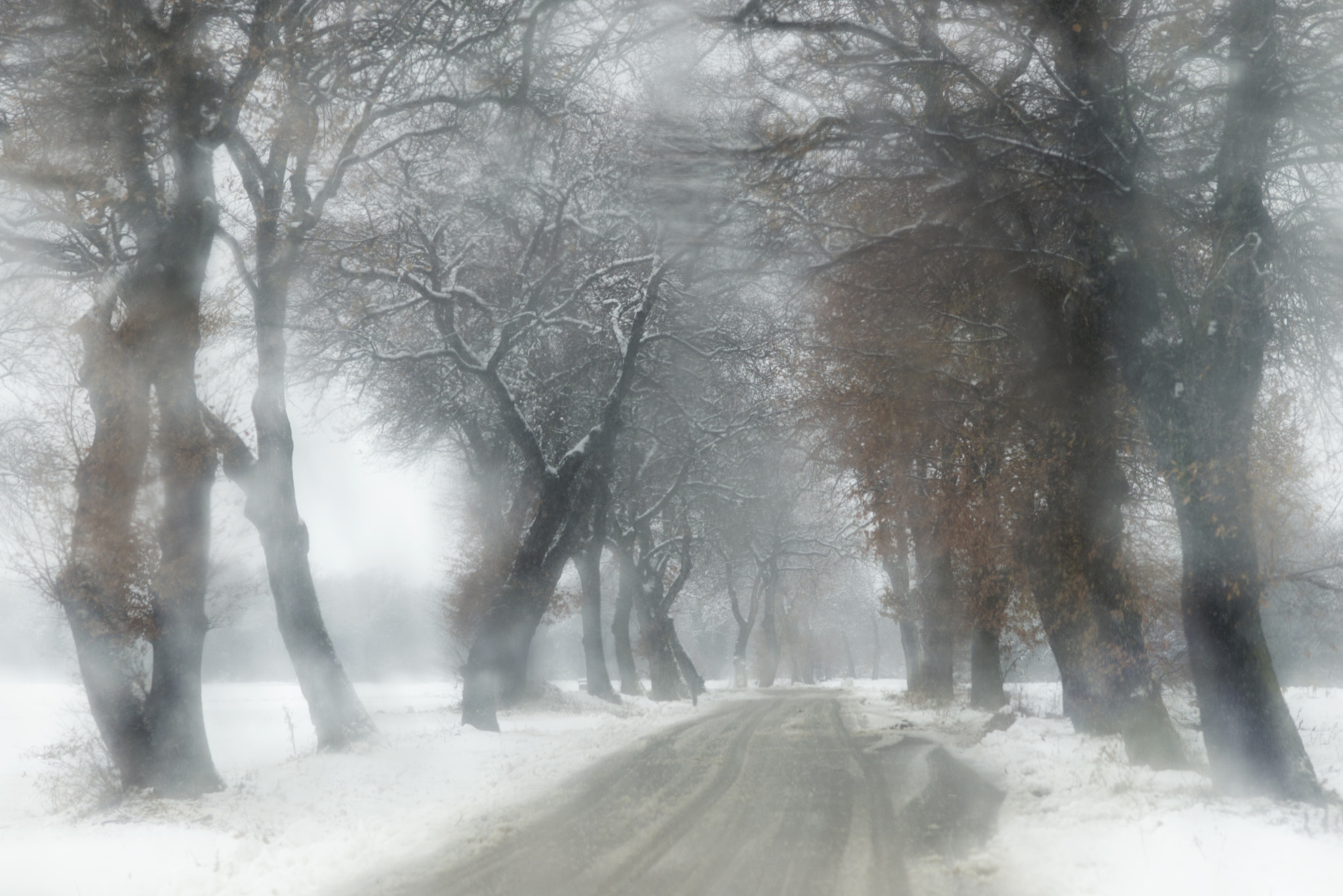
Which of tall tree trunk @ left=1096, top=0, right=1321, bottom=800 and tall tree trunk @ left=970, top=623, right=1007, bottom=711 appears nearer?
tall tree trunk @ left=1096, top=0, right=1321, bottom=800

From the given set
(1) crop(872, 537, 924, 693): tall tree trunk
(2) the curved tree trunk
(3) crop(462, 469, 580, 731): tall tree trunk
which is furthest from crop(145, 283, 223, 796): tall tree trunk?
(2) the curved tree trunk

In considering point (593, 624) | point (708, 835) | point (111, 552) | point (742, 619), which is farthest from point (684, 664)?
point (708, 835)

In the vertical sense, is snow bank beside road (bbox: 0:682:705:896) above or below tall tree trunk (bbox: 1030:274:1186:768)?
below

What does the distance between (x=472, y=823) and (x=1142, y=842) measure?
5.77m

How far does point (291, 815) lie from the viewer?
355 inches

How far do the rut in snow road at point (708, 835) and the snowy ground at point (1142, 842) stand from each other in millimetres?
746

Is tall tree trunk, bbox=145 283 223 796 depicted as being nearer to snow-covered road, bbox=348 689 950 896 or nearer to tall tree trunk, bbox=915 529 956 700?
snow-covered road, bbox=348 689 950 896

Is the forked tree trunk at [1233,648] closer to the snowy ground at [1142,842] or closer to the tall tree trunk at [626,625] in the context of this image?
the snowy ground at [1142,842]

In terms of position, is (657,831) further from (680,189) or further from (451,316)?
(451,316)

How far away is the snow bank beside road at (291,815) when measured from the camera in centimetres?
635

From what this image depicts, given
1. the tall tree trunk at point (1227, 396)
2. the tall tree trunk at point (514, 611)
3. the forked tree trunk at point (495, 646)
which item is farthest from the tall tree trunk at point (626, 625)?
the tall tree trunk at point (1227, 396)

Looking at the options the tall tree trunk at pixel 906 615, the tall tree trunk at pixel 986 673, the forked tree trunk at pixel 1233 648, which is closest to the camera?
the forked tree trunk at pixel 1233 648

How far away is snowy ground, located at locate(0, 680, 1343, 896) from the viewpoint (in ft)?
18.9

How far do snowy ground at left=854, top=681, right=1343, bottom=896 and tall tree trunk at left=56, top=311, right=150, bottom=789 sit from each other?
355 inches
